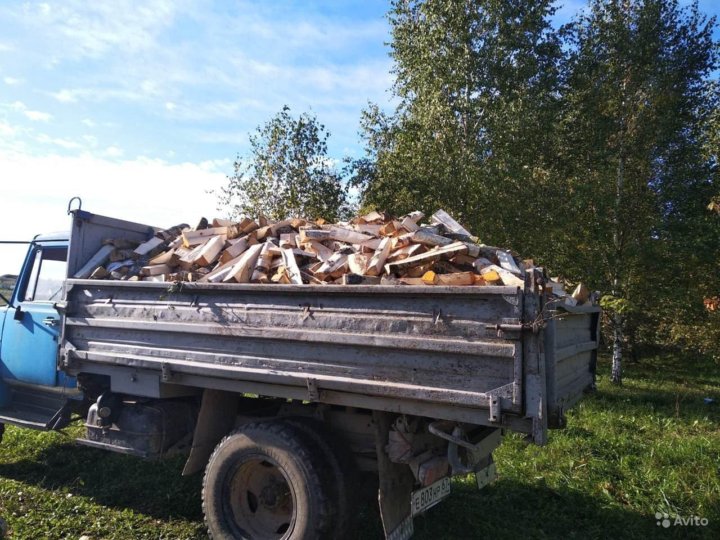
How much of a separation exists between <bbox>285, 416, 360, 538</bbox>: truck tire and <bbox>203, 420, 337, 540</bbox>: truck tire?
0.04 m

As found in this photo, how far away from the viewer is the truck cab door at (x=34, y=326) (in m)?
4.76

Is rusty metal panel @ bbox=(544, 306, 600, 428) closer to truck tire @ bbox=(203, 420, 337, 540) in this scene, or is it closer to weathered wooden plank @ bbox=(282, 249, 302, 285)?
truck tire @ bbox=(203, 420, 337, 540)

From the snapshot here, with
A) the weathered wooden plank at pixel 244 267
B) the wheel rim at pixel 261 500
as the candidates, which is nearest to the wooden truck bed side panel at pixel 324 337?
the weathered wooden plank at pixel 244 267

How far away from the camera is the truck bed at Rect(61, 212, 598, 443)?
271 cm

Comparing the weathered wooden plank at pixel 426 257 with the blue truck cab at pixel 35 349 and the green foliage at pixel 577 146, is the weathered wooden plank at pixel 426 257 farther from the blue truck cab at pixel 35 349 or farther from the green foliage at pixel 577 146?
the green foliage at pixel 577 146

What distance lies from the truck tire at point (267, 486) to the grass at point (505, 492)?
1.80ft

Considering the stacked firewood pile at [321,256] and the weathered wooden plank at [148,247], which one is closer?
the stacked firewood pile at [321,256]

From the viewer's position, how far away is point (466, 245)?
3.40 meters

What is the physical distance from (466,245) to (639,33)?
40.2ft

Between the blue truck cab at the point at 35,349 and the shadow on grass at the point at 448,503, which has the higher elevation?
the blue truck cab at the point at 35,349

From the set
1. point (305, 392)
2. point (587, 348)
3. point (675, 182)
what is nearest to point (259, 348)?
point (305, 392)

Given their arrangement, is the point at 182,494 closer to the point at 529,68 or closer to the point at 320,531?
the point at 320,531

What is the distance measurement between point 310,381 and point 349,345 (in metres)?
0.35

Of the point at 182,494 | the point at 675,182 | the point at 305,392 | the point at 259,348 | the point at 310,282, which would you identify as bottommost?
the point at 182,494
